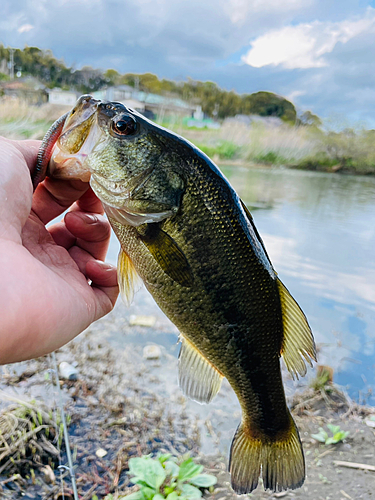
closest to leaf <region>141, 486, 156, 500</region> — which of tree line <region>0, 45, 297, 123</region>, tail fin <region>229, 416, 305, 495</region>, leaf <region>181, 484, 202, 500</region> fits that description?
leaf <region>181, 484, 202, 500</region>

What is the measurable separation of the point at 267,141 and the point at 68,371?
7.30 m

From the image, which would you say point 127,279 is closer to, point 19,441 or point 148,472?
point 148,472

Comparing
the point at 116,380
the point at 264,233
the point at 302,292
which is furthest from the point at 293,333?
the point at 264,233

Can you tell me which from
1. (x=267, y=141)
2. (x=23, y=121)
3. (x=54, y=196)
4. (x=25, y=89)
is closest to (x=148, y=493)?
(x=54, y=196)

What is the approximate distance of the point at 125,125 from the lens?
3.12 feet

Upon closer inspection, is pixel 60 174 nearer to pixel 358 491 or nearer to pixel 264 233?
pixel 358 491

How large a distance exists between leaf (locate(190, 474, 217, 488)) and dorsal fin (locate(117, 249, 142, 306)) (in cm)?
145

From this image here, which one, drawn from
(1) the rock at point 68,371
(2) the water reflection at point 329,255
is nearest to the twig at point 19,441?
(1) the rock at point 68,371

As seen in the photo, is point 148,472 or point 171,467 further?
point 171,467

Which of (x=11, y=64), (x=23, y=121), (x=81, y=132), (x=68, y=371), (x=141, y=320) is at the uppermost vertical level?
(x=11, y=64)

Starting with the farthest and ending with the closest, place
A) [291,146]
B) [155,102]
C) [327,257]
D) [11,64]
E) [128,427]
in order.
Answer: [11,64], [291,146], [155,102], [327,257], [128,427]

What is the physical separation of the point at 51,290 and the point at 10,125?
5685 millimetres

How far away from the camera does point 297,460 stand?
1075mm

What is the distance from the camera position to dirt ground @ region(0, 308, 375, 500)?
2141 mm
